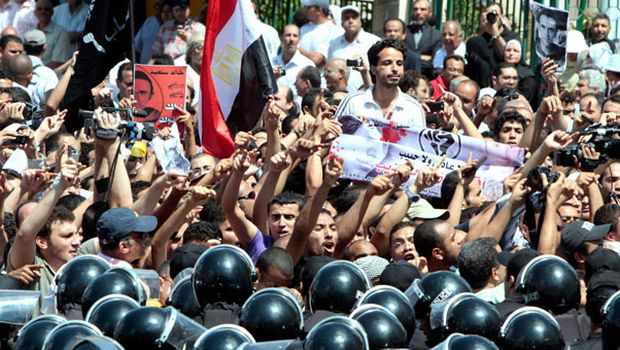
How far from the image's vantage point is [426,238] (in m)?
10.9

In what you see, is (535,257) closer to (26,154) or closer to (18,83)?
(26,154)

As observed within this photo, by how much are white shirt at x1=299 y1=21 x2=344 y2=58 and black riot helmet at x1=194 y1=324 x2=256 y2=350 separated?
34.8ft

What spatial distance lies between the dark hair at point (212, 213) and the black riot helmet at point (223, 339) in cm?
453

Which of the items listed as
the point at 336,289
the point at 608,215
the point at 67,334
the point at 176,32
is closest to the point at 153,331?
the point at 67,334

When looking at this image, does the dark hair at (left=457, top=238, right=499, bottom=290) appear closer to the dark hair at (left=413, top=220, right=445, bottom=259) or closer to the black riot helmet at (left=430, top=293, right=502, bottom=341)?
the dark hair at (left=413, top=220, right=445, bottom=259)

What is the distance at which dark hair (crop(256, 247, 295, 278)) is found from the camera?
9.77 meters

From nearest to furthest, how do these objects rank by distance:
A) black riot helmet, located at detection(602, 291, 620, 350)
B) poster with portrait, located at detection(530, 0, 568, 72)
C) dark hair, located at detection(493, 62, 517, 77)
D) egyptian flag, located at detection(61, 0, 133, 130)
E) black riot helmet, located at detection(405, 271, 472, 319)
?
black riot helmet, located at detection(602, 291, 620, 350)
black riot helmet, located at detection(405, 271, 472, 319)
egyptian flag, located at detection(61, 0, 133, 130)
poster with portrait, located at detection(530, 0, 568, 72)
dark hair, located at detection(493, 62, 517, 77)

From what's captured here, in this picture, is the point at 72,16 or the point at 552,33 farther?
the point at 72,16

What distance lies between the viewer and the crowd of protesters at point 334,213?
8.22 m

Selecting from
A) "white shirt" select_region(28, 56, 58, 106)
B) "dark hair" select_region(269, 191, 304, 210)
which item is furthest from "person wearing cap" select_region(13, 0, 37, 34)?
"dark hair" select_region(269, 191, 304, 210)

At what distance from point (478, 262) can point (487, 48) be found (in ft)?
25.2

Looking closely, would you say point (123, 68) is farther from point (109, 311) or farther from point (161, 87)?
point (109, 311)

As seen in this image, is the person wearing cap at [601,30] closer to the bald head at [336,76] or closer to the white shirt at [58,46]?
the bald head at [336,76]

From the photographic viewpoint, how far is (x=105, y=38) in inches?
521
